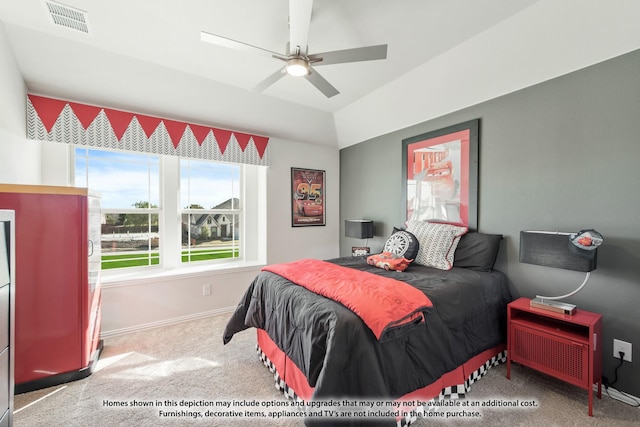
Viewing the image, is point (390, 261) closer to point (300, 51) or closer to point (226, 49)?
point (300, 51)

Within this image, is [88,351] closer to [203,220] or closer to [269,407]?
[269,407]

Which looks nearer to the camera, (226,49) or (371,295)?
(371,295)

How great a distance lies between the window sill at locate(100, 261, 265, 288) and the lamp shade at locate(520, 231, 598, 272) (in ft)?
9.80

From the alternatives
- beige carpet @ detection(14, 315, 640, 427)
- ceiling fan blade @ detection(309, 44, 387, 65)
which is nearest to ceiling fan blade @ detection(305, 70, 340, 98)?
ceiling fan blade @ detection(309, 44, 387, 65)

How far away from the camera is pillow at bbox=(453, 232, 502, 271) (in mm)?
2479

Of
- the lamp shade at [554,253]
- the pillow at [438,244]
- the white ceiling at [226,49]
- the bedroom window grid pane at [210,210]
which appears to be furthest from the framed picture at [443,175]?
the bedroom window grid pane at [210,210]

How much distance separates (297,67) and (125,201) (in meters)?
2.69

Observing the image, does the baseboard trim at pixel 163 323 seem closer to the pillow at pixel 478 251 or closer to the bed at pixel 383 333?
the bed at pixel 383 333

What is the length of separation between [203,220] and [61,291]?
1.81 meters

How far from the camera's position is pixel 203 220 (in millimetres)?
3729

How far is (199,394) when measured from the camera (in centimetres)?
193

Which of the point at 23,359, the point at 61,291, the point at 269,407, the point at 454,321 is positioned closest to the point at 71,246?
the point at 61,291

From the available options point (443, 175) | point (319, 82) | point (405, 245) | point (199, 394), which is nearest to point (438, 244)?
point (405, 245)

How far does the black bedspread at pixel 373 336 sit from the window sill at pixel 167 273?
127 cm
